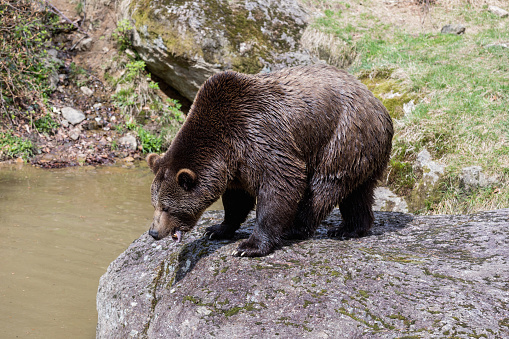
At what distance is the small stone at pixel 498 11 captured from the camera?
14.1m

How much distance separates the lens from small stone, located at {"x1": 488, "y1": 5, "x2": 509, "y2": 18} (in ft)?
46.2

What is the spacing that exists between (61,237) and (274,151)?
192 inches

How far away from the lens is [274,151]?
441 centimetres

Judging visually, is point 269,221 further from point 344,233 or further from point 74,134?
point 74,134

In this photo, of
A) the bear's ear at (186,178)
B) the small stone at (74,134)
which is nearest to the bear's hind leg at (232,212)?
the bear's ear at (186,178)

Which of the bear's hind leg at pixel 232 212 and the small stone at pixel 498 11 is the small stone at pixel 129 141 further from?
the small stone at pixel 498 11

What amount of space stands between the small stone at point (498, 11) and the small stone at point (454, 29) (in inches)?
64.1

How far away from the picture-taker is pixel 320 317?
353 centimetres

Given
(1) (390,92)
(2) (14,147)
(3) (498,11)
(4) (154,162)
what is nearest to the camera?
(4) (154,162)

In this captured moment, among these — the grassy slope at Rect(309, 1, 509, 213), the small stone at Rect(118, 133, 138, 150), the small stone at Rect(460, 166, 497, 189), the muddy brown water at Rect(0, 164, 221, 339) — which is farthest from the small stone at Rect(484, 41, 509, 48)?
the small stone at Rect(118, 133, 138, 150)

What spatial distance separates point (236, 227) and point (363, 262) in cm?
151

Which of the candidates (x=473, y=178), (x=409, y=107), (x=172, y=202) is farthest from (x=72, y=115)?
(x=473, y=178)

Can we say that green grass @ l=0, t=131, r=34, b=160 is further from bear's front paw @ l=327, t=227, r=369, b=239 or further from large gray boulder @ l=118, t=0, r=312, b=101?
bear's front paw @ l=327, t=227, r=369, b=239

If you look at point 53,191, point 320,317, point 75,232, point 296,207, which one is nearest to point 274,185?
point 296,207
